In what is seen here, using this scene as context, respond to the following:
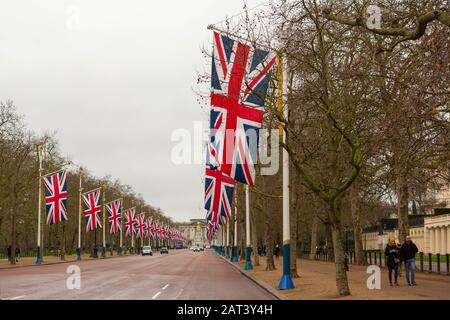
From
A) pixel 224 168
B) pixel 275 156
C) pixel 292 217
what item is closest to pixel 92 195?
pixel 275 156

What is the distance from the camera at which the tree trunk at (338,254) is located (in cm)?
1972

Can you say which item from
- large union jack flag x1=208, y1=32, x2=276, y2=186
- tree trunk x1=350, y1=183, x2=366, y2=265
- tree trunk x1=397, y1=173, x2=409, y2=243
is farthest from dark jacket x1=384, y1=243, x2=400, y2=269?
tree trunk x1=350, y1=183, x2=366, y2=265

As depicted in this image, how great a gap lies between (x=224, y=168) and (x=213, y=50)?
467 cm

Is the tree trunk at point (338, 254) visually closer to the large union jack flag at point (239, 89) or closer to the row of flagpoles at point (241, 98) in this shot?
the row of flagpoles at point (241, 98)

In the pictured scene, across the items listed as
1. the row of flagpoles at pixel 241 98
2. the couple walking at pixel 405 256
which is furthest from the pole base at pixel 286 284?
the couple walking at pixel 405 256

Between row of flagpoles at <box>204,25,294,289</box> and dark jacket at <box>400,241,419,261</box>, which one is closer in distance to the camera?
row of flagpoles at <box>204,25,294,289</box>

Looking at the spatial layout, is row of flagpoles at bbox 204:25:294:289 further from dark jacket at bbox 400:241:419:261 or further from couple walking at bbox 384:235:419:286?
dark jacket at bbox 400:241:419:261

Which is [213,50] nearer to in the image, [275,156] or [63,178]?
[275,156]

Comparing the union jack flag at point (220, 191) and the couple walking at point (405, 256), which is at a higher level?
the union jack flag at point (220, 191)

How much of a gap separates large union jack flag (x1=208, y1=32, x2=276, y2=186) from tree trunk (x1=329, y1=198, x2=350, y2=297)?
3.98m

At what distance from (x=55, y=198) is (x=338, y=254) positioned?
36.9 meters

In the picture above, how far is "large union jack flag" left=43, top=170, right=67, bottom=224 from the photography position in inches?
2055

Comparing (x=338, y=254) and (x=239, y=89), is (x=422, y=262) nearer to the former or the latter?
(x=338, y=254)

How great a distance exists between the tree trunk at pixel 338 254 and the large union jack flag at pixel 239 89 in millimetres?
3976
